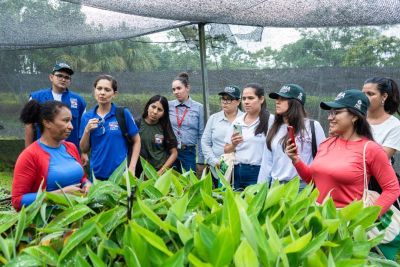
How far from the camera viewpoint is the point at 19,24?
5.76 meters

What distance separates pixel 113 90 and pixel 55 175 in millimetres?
1674

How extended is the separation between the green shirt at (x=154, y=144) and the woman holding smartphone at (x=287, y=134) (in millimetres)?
1277

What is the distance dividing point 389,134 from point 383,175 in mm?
656

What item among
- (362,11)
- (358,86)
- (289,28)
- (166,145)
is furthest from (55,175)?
(358,86)

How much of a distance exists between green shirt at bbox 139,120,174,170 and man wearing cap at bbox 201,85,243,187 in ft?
1.21

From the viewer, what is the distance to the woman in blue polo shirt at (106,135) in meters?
4.42

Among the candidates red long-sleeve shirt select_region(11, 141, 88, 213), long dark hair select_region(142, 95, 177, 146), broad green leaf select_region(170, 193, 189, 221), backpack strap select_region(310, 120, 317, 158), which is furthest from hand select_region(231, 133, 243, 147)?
broad green leaf select_region(170, 193, 189, 221)

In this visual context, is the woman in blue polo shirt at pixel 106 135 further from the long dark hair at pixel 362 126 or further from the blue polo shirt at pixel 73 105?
the long dark hair at pixel 362 126

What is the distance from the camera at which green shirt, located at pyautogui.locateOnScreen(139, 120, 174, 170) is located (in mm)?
4852

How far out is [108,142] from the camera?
443cm

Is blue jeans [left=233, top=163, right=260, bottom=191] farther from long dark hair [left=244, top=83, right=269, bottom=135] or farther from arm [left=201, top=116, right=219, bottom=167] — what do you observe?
arm [left=201, top=116, right=219, bottom=167]

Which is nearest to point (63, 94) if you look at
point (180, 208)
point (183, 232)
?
point (180, 208)

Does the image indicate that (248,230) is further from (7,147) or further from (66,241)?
(7,147)

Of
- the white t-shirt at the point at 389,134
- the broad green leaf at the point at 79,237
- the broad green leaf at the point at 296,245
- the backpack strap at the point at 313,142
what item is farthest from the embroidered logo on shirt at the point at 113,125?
the broad green leaf at the point at 296,245
